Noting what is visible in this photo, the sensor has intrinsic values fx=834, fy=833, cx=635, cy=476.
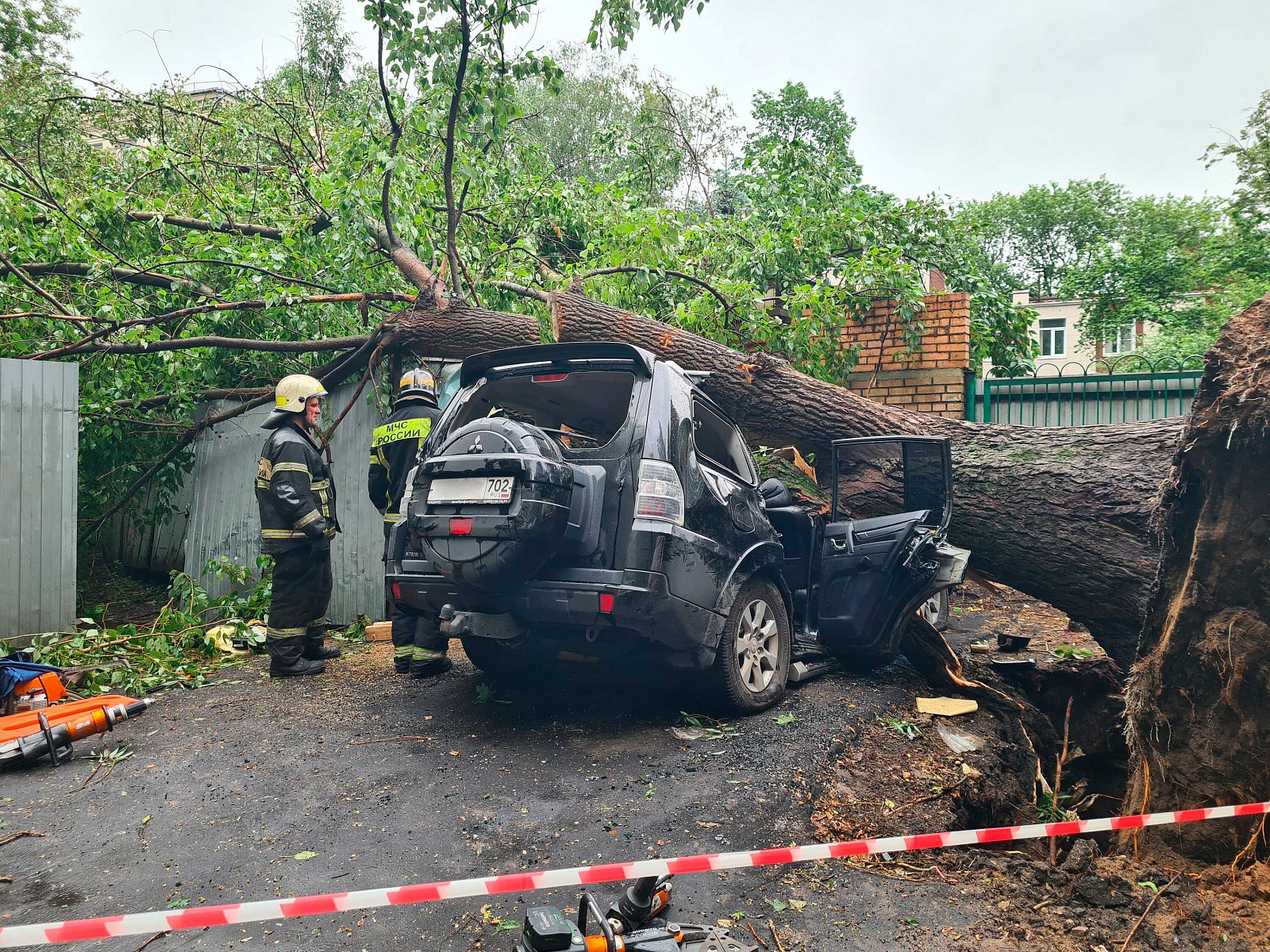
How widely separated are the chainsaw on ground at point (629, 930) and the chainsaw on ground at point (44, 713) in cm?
306

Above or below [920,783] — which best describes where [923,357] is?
above

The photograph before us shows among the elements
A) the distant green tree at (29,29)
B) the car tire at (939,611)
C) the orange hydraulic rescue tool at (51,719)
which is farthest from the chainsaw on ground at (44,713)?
the distant green tree at (29,29)

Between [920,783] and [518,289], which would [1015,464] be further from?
[518,289]

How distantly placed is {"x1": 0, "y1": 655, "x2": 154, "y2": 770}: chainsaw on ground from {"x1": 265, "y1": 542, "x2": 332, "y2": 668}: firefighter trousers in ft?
2.83

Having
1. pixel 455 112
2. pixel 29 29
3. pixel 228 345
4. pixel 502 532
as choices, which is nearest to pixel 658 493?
pixel 502 532

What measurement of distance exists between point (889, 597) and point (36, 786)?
441cm

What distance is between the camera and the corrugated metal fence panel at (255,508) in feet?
23.9

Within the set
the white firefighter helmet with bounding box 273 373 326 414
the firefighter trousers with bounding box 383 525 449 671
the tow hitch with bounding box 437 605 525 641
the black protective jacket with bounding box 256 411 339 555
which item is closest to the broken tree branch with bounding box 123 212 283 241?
the white firefighter helmet with bounding box 273 373 326 414

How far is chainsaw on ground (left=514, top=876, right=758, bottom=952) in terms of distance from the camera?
196 cm

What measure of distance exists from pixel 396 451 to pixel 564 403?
162 cm

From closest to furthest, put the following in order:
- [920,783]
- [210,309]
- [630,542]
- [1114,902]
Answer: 1. [1114,902]
2. [920,783]
3. [630,542]
4. [210,309]

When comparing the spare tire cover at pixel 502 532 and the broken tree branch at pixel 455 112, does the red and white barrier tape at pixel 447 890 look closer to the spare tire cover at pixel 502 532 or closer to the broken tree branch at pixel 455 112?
the spare tire cover at pixel 502 532

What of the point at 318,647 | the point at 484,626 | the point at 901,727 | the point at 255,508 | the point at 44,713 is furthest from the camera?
the point at 255,508

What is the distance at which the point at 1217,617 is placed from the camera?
10.7 feet
